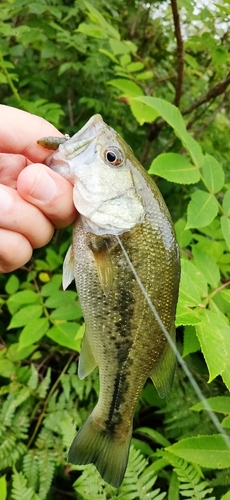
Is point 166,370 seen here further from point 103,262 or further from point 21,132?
point 21,132

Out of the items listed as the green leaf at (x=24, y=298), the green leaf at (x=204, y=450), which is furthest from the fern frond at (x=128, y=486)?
the green leaf at (x=24, y=298)

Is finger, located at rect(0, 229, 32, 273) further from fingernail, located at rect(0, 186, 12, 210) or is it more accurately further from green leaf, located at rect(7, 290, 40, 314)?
green leaf, located at rect(7, 290, 40, 314)

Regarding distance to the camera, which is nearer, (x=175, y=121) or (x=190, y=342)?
(x=190, y=342)

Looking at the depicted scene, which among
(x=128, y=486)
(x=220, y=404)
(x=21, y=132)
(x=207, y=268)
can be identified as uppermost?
(x=21, y=132)

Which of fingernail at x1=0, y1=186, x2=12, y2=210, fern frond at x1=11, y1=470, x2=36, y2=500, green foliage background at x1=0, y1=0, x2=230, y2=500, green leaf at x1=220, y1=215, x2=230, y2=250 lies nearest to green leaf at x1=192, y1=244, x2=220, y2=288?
→ green foliage background at x1=0, y1=0, x2=230, y2=500

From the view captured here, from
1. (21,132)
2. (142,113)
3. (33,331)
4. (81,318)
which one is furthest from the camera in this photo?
(81,318)

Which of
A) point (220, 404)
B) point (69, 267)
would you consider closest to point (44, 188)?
point (69, 267)

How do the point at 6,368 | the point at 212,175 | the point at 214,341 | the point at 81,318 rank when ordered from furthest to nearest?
the point at 81,318 → the point at 6,368 → the point at 212,175 → the point at 214,341
